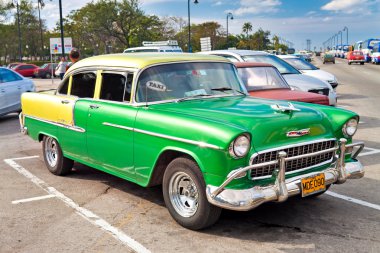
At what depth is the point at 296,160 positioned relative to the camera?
14.4 ft

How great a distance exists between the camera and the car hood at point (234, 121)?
405 cm

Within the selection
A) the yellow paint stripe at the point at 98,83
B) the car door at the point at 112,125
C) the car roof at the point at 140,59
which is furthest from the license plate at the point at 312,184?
the yellow paint stripe at the point at 98,83

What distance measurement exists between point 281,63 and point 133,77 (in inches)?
274

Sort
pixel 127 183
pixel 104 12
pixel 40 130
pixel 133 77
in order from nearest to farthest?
pixel 133 77, pixel 127 183, pixel 40 130, pixel 104 12

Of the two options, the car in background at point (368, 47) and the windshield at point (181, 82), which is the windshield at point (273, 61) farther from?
the car in background at point (368, 47)

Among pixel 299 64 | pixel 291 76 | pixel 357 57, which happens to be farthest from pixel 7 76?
pixel 357 57

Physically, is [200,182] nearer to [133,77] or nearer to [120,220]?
[120,220]

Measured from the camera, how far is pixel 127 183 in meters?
6.23

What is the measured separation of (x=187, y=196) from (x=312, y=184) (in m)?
1.23

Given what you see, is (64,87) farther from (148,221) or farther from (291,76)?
(291,76)

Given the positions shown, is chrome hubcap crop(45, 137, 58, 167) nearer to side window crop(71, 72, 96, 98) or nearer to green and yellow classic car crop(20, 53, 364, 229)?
green and yellow classic car crop(20, 53, 364, 229)

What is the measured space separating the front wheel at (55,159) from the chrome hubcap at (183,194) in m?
2.56

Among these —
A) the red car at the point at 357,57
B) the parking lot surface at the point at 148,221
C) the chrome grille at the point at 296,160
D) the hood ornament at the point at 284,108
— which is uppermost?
the red car at the point at 357,57

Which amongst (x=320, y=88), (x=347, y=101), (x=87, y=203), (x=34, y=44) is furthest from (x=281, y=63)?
(x=34, y=44)
